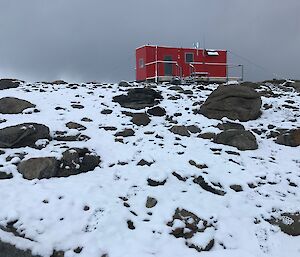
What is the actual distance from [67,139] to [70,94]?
242 inches

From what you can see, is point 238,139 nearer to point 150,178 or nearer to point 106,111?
point 150,178

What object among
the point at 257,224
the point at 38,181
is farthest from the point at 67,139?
the point at 257,224

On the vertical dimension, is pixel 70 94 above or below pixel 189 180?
above

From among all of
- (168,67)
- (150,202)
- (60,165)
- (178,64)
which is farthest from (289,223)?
(178,64)

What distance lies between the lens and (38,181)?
880cm

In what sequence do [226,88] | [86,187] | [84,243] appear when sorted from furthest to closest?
[226,88] < [86,187] < [84,243]

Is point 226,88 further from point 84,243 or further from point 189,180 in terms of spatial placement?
point 84,243

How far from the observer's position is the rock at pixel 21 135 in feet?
34.6

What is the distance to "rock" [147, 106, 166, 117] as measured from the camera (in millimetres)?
14391

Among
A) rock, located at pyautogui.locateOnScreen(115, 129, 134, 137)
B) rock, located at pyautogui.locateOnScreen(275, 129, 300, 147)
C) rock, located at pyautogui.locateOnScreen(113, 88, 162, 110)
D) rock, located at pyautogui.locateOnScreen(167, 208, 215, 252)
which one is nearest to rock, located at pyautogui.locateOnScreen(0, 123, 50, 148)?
Result: rock, located at pyautogui.locateOnScreen(115, 129, 134, 137)

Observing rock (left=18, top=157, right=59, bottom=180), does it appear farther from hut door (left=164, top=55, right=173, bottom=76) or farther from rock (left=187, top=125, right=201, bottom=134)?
hut door (left=164, top=55, right=173, bottom=76)

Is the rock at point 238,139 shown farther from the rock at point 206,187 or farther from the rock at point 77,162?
the rock at point 77,162

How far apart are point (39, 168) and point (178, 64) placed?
56.9 feet

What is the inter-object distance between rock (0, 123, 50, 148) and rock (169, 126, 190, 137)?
4030 millimetres
